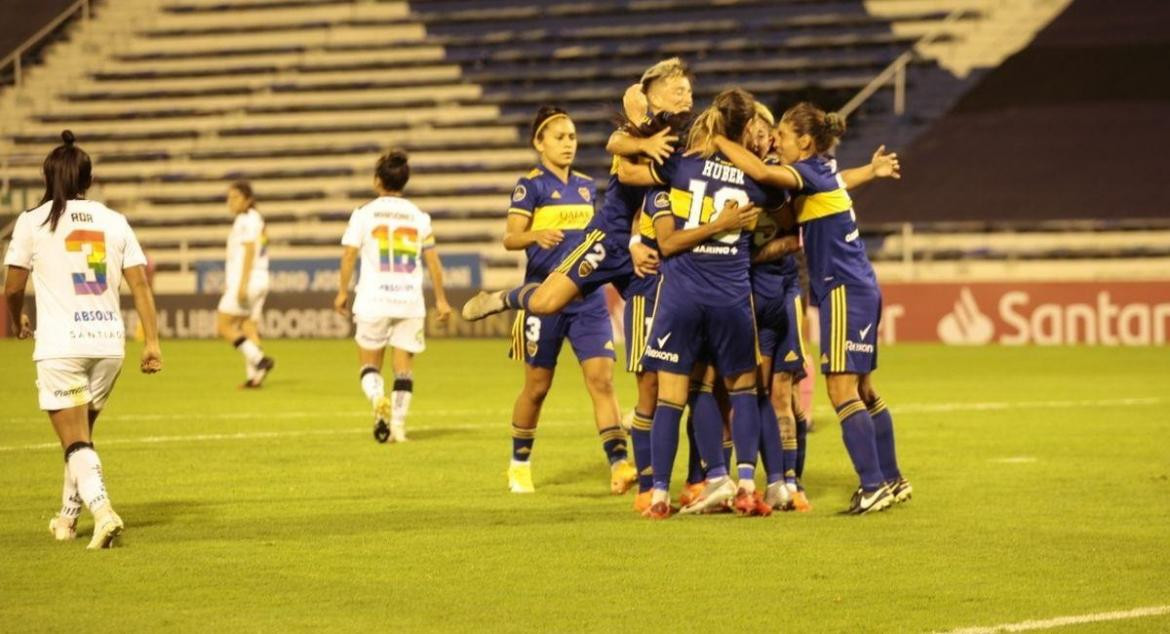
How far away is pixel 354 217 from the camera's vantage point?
15.6 meters

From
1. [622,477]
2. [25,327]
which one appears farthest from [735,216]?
[25,327]

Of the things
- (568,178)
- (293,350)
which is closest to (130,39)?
(293,350)

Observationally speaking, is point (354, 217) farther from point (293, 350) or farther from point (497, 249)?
point (497, 249)

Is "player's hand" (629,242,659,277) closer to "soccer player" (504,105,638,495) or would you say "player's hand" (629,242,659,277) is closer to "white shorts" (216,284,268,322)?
"soccer player" (504,105,638,495)

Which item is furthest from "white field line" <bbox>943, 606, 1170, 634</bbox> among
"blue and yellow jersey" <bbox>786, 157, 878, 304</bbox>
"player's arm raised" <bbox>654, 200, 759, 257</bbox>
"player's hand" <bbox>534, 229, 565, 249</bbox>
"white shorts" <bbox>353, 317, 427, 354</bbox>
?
"white shorts" <bbox>353, 317, 427, 354</bbox>

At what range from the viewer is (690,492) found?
1077cm

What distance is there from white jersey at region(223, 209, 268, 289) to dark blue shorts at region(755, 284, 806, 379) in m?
12.1

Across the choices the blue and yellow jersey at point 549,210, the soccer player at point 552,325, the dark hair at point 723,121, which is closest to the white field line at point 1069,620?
the dark hair at point 723,121

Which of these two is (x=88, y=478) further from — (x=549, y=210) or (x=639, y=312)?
(x=549, y=210)

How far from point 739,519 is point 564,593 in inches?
95.8

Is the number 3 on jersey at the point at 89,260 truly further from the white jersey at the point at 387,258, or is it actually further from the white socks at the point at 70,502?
the white jersey at the point at 387,258

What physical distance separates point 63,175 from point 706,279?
10.3 feet

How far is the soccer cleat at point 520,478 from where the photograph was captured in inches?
454

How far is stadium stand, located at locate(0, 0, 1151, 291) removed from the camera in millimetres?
37344
